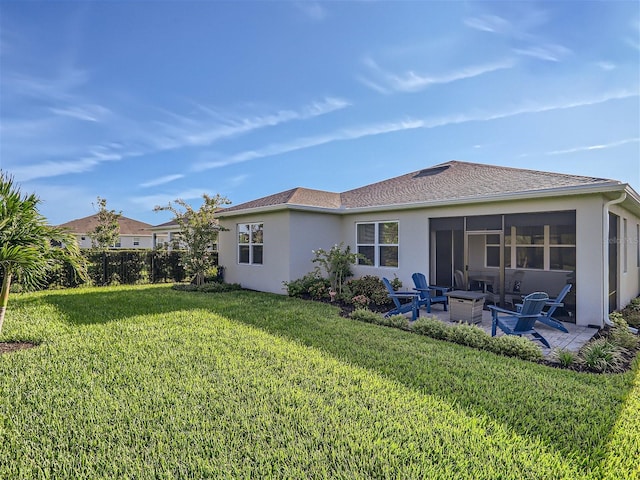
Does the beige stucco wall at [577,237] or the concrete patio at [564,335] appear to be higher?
the beige stucco wall at [577,237]

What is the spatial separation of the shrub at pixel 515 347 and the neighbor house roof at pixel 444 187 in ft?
13.2

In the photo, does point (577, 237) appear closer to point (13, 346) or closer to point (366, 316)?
point (366, 316)

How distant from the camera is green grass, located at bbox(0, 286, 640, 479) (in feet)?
9.21

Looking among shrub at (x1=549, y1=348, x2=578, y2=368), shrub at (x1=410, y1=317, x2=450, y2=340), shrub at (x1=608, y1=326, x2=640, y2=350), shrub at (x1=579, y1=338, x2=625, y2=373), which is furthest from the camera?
shrub at (x1=410, y1=317, x2=450, y2=340)

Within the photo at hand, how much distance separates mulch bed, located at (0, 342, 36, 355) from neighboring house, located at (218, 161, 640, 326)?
23.7 ft

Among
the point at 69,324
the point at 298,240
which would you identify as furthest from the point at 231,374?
the point at 298,240

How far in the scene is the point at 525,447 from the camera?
3049mm

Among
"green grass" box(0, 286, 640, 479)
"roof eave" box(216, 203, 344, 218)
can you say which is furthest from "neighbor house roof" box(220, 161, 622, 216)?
"green grass" box(0, 286, 640, 479)

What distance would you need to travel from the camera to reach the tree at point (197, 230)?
13938 mm

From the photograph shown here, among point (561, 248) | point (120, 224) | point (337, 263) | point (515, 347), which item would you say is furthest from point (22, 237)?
point (120, 224)

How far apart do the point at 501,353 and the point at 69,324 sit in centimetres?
892

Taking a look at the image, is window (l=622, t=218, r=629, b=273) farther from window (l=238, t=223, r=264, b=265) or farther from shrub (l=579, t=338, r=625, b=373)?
window (l=238, t=223, r=264, b=265)

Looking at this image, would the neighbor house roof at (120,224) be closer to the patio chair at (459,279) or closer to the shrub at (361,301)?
the shrub at (361,301)

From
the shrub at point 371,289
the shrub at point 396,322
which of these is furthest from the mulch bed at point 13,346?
the shrub at point 371,289
